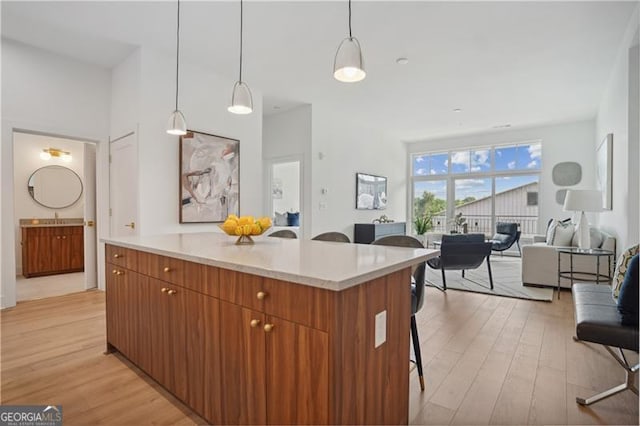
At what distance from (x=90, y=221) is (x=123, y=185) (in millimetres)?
977

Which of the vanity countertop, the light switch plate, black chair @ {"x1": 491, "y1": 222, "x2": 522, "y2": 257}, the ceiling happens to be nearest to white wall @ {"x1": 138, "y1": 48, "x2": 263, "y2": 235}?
the ceiling

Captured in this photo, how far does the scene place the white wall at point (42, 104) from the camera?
3500 mm

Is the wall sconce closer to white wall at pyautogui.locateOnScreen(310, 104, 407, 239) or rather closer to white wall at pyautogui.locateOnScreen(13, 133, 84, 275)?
white wall at pyautogui.locateOnScreen(13, 133, 84, 275)

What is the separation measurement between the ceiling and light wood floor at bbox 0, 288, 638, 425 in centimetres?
280

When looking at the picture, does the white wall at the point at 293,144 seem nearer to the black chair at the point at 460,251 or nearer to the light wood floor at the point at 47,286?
the black chair at the point at 460,251

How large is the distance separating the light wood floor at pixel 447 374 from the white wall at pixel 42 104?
1052 mm

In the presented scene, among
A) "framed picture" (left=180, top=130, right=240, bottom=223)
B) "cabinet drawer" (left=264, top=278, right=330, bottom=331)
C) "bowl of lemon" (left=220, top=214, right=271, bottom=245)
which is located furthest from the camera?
"framed picture" (left=180, top=130, right=240, bottom=223)

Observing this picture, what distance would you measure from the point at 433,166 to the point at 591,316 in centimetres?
729

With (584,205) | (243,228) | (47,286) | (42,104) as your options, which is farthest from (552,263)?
(47,286)

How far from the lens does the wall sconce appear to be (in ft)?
17.7

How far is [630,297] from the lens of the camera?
1.63 meters

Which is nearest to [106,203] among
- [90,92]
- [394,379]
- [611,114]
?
[90,92]

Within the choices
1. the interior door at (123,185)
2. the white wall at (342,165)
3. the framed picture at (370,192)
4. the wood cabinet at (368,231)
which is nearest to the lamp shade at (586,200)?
the wood cabinet at (368,231)

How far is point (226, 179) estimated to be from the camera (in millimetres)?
4340
